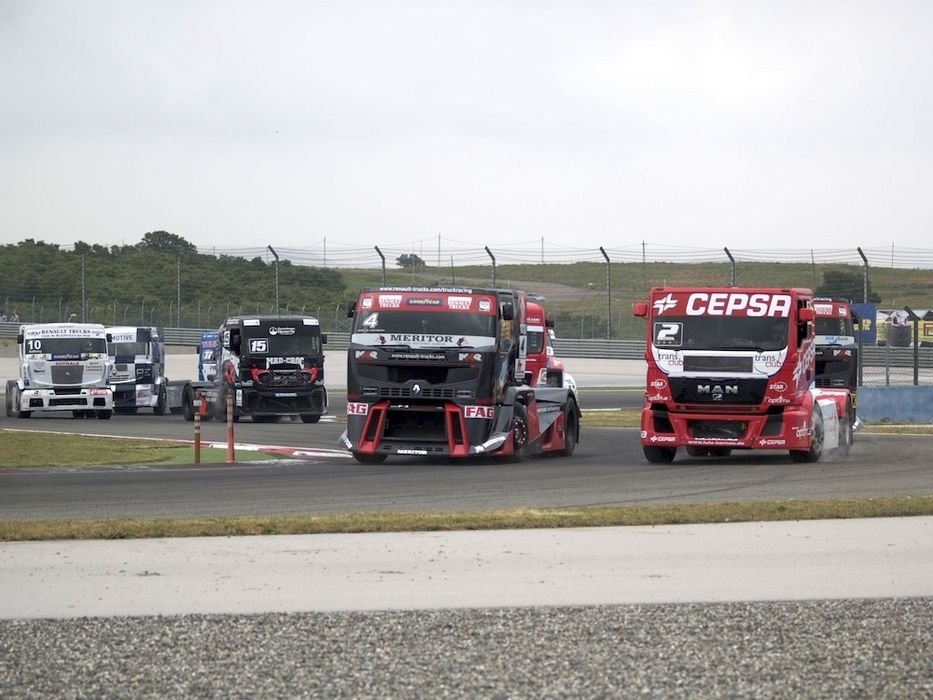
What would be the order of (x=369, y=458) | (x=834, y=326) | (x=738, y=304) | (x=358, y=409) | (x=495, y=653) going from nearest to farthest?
(x=495, y=653)
(x=738, y=304)
(x=358, y=409)
(x=369, y=458)
(x=834, y=326)

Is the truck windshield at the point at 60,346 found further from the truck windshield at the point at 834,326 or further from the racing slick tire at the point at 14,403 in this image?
the truck windshield at the point at 834,326

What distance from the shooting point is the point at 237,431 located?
29328 millimetres

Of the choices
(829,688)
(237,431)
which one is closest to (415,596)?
(829,688)

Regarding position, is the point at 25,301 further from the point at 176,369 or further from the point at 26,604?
the point at 26,604

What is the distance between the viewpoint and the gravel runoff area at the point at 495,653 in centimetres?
680

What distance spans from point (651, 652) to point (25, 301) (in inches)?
2309

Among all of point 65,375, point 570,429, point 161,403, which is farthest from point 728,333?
point 161,403

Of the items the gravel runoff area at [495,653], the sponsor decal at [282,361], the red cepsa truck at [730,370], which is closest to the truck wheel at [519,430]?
the red cepsa truck at [730,370]

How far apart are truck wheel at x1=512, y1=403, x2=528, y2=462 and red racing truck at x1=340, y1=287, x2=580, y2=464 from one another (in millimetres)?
50

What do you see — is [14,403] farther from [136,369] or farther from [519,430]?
[519,430]

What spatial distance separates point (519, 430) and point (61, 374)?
18688 mm

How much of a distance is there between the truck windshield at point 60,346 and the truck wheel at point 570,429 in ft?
→ 57.7

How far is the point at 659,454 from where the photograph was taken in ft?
68.3

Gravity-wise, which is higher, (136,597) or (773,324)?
(773,324)
